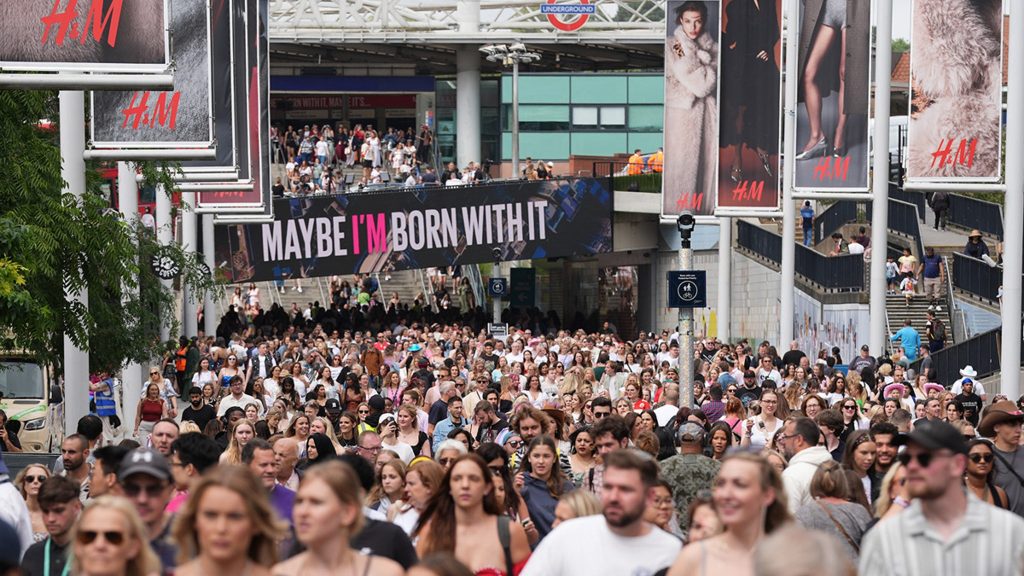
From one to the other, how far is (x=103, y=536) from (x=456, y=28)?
71.5 m

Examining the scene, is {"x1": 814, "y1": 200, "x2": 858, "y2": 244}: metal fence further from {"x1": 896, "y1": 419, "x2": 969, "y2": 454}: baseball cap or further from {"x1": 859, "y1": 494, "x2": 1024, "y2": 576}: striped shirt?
{"x1": 859, "y1": 494, "x2": 1024, "y2": 576}: striped shirt

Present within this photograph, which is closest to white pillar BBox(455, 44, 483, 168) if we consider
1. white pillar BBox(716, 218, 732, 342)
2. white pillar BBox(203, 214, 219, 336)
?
white pillar BBox(203, 214, 219, 336)

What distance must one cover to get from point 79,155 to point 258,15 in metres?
9.77

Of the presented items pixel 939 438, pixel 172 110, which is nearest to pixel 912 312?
pixel 172 110

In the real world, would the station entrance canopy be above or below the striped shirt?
above

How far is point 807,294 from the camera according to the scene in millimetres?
45406

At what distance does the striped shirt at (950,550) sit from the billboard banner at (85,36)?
1112cm

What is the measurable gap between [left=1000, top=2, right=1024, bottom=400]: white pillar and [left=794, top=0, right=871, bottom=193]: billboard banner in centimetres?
446

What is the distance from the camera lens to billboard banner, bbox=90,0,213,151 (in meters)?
20.7

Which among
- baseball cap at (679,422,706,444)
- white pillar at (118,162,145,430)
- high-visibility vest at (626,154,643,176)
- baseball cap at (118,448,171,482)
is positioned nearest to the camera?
baseball cap at (118,448,171,482)

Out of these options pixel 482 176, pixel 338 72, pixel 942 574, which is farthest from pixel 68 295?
pixel 338 72

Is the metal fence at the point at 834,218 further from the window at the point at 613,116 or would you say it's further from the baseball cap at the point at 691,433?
the baseball cap at the point at 691,433

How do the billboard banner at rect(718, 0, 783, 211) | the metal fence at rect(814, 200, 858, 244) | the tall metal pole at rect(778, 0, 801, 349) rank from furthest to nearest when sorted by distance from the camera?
the metal fence at rect(814, 200, 858, 244) → the tall metal pole at rect(778, 0, 801, 349) → the billboard banner at rect(718, 0, 783, 211)

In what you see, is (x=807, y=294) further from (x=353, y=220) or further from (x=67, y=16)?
(x=67, y=16)
